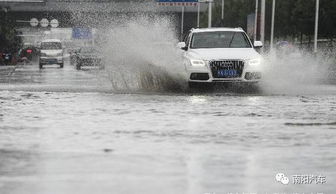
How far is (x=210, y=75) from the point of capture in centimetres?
2358

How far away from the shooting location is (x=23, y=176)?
8883mm

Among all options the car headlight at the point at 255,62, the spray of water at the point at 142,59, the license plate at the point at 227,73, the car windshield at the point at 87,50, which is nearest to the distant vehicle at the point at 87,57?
the car windshield at the point at 87,50

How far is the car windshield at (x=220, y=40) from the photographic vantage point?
24828 mm

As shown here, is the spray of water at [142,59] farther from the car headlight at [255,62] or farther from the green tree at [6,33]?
the green tree at [6,33]

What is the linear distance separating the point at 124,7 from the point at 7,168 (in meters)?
94.6

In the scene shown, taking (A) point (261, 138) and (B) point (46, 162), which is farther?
(A) point (261, 138)

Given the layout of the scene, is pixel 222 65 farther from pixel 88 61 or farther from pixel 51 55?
pixel 51 55

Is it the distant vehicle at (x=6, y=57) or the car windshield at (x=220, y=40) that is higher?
the car windshield at (x=220, y=40)

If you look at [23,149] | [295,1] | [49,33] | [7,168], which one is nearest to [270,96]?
[23,149]

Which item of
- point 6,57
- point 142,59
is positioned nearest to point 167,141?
point 142,59

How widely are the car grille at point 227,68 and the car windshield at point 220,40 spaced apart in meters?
1.36

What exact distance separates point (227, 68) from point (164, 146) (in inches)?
481

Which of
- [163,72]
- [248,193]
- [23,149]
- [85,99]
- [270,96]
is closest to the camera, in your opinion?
[248,193]

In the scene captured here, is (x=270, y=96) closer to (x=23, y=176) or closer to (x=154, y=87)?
(x=154, y=87)
